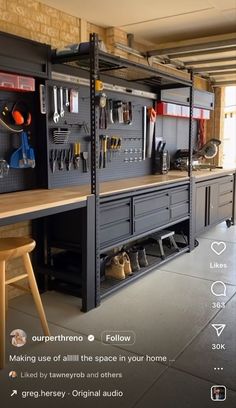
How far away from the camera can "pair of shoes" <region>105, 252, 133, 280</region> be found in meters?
3.44

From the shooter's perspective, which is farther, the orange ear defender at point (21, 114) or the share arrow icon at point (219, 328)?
the orange ear defender at point (21, 114)

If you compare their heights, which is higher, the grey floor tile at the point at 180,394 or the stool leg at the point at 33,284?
the stool leg at the point at 33,284

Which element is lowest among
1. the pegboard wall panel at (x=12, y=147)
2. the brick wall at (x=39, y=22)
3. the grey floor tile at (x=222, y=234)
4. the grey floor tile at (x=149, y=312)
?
the grey floor tile at (x=149, y=312)

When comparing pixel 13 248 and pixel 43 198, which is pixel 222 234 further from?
pixel 13 248

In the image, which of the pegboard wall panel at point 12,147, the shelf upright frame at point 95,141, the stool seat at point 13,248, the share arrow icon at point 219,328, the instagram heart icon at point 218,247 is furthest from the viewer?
the instagram heart icon at point 218,247

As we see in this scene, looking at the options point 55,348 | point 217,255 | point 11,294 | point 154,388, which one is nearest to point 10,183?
point 11,294

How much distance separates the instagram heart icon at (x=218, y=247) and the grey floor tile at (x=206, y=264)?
1.7 inches

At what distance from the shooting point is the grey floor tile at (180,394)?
1.83m

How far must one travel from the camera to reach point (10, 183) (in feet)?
9.52

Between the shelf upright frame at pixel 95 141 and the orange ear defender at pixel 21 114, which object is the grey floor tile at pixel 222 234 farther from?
the orange ear defender at pixel 21 114

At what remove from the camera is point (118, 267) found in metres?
3.44

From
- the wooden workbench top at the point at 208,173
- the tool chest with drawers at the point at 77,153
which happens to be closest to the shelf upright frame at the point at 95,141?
the tool chest with drawers at the point at 77,153

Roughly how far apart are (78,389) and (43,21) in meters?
2.81

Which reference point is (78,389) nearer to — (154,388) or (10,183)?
(154,388)
